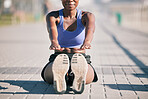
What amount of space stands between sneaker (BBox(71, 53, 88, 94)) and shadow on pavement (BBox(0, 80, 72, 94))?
0.34 metres

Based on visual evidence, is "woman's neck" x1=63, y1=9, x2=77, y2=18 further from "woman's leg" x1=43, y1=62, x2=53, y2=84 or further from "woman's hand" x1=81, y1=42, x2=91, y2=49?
"woman's leg" x1=43, y1=62, x2=53, y2=84

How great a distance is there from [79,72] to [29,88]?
106 cm

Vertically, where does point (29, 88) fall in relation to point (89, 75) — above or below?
below

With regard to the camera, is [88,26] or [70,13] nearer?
[88,26]

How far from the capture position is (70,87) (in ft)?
15.9

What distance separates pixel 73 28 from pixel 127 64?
10.3ft

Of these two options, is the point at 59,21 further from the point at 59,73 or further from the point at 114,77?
the point at 114,77

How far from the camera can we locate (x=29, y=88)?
4.80m

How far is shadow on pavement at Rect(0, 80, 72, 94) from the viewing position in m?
4.55

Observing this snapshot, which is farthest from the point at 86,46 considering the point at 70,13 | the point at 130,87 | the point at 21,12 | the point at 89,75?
the point at 21,12

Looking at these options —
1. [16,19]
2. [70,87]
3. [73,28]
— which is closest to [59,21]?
[73,28]

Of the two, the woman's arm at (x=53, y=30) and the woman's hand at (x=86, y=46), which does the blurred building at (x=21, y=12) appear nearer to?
the woman's arm at (x=53, y=30)

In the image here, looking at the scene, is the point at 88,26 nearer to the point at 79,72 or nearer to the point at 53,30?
the point at 53,30

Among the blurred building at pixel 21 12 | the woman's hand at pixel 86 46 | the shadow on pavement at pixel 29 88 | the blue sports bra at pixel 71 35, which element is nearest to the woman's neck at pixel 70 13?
the blue sports bra at pixel 71 35
